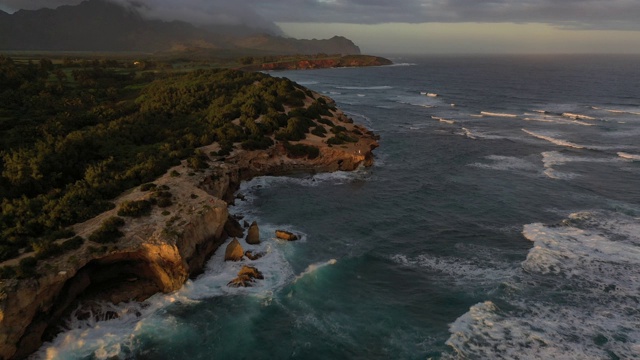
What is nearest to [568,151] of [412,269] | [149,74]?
[412,269]

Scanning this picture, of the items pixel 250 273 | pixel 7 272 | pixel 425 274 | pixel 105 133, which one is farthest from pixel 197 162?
pixel 425 274

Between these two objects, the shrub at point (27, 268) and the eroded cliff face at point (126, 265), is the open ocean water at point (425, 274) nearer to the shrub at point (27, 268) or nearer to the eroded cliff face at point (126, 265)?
the eroded cliff face at point (126, 265)

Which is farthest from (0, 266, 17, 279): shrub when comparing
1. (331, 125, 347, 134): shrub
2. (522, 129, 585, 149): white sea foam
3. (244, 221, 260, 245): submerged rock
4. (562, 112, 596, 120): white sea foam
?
(562, 112, 596, 120): white sea foam

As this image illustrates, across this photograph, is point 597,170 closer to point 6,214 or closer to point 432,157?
point 432,157

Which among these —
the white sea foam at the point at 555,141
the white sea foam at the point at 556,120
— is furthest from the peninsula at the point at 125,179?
the white sea foam at the point at 556,120

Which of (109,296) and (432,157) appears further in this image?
(432,157)

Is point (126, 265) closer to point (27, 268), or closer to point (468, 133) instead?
point (27, 268)
